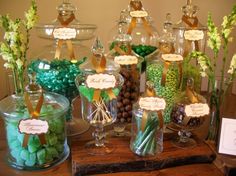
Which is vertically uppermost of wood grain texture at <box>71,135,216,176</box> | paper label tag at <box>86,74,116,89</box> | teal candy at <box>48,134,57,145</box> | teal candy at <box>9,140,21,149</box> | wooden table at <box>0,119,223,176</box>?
paper label tag at <box>86,74,116,89</box>

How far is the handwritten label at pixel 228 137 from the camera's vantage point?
3.08ft

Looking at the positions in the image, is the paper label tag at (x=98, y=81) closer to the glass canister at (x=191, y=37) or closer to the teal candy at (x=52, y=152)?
the teal candy at (x=52, y=152)

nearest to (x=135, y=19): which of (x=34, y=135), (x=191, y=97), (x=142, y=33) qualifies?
(x=142, y=33)

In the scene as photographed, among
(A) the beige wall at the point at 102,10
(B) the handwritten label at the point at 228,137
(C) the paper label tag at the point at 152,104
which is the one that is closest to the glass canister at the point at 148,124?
(C) the paper label tag at the point at 152,104

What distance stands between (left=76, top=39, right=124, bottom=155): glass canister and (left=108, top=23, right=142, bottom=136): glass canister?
62 mm

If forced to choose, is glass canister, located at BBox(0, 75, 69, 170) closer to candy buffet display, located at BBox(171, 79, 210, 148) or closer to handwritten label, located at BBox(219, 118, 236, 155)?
candy buffet display, located at BBox(171, 79, 210, 148)

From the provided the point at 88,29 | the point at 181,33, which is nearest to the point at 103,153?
the point at 88,29

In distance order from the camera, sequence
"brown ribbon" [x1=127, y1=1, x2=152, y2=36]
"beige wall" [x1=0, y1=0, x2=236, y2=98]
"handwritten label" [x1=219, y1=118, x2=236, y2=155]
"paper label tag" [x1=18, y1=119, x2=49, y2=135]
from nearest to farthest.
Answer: "paper label tag" [x1=18, y1=119, x2=49, y2=135] < "handwritten label" [x1=219, y1=118, x2=236, y2=155] < "brown ribbon" [x1=127, y1=1, x2=152, y2=36] < "beige wall" [x1=0, y1=0, x2=236, y2=98]

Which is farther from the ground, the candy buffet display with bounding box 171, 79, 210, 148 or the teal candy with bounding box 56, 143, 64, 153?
the candy buffet display with bounding box 171, 79, 210, 148

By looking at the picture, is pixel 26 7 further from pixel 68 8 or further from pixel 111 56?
pixel 111 56

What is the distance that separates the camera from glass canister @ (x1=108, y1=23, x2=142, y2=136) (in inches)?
40.0

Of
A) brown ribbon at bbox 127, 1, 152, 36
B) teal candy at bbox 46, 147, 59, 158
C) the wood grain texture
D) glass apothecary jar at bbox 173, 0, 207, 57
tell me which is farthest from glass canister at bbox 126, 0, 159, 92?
teal candy at bbox 46, 147, 59, 158

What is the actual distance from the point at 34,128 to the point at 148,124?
0.34m

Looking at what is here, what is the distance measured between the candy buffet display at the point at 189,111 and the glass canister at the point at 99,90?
217 mm
